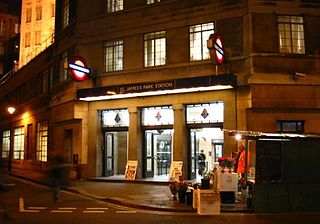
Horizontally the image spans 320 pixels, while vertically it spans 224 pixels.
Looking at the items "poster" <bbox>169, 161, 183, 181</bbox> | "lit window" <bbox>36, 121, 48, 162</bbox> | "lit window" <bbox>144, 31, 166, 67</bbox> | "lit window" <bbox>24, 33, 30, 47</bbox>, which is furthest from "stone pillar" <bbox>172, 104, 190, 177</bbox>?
"lit window" <bbox>24, 33, 30, 47</bbox>

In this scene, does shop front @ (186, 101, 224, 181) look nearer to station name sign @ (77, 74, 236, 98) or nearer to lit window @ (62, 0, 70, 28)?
station name sign @ (77, 74, 236, 98)

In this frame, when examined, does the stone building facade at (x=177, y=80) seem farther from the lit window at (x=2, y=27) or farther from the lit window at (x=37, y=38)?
the lit window at (x=2, y=27)

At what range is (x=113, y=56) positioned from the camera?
896 inches

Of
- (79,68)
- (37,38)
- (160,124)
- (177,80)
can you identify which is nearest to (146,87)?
(177,80)

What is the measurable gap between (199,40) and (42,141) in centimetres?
1558

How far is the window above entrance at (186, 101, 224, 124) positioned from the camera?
763 inches

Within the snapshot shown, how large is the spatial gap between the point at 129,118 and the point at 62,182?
25.6ft

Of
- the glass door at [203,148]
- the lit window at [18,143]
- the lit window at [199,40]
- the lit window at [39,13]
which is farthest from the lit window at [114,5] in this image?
the lit window at [39,13]

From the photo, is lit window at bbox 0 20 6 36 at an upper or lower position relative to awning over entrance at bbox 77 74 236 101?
upper

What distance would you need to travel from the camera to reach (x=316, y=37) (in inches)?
754

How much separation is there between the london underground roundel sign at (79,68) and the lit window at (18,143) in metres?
16.7

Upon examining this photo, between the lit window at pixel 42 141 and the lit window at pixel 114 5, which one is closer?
the lit window at pixel 114 5

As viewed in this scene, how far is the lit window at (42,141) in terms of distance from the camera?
29198mm

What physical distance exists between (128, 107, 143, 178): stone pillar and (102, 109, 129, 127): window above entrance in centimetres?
73
